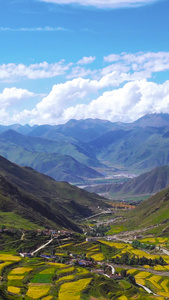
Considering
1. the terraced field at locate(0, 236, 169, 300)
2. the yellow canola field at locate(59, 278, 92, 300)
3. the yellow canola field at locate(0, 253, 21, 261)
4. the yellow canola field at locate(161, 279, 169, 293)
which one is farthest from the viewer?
the yellow canola field at locate(0, 253, 21, 261)

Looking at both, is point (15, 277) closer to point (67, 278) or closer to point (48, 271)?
point (48, 271)

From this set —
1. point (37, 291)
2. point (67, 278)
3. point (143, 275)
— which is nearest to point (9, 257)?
point (67, 278)

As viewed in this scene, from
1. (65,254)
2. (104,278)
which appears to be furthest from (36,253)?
(104,278)

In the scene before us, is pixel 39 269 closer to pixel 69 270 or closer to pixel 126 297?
pixel 69 270

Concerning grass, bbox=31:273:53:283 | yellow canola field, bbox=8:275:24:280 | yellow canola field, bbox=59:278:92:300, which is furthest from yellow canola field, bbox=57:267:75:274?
yellow canola field, bbox=8:275:24:280

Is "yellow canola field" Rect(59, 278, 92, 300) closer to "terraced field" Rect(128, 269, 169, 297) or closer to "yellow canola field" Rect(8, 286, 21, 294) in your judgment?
"yellow canola field" Rect(8, 286, 21, 294)
